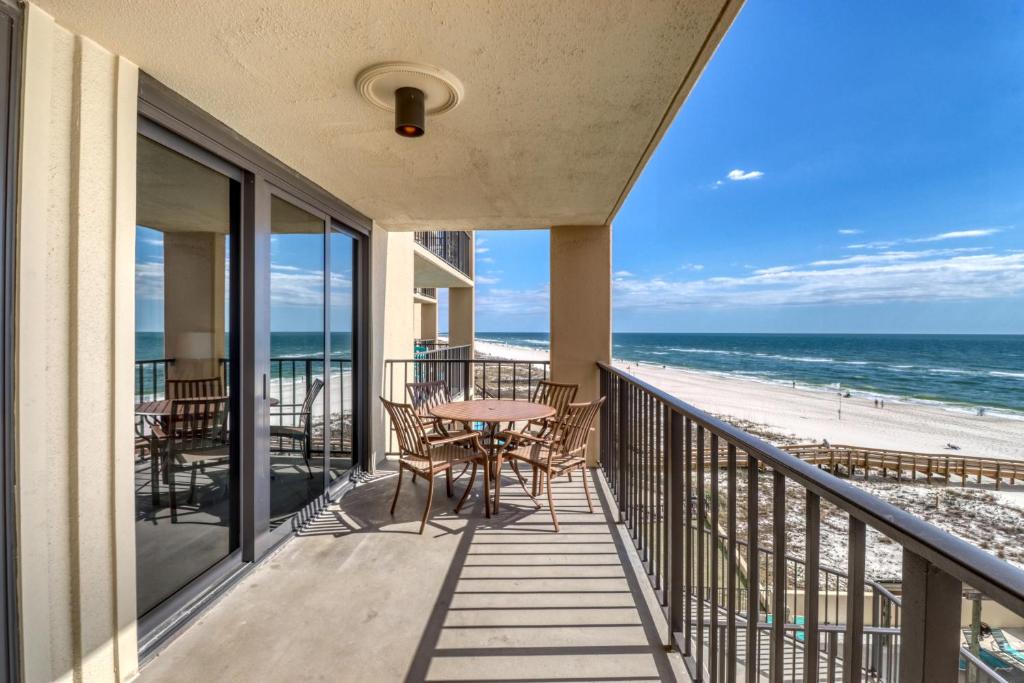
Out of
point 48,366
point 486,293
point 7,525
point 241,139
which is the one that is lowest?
point 7,525

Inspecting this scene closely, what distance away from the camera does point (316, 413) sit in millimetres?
3189

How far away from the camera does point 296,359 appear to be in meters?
3.00

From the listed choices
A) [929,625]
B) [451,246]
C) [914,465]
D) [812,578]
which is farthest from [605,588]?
[914,465]

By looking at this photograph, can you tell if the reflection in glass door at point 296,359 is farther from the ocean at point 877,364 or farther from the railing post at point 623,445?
the ocean at point 877,364

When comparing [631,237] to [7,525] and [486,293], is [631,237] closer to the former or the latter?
[486,293]

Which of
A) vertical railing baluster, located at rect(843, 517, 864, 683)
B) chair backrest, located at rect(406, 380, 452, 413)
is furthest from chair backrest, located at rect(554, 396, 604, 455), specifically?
vertical railing baluster, located at rect(843, 517, 864, 683)

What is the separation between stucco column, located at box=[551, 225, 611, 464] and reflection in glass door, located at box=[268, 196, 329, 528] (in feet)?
6.79

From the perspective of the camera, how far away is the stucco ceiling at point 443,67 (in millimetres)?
1420

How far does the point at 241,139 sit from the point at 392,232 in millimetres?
2313

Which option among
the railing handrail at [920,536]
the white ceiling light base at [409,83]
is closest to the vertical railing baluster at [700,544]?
the railing handrail at [920,536]

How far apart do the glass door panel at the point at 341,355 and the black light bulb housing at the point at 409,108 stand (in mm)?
1750

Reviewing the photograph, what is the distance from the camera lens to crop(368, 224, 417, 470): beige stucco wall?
13.5 ft

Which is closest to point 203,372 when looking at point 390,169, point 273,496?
point 273,496

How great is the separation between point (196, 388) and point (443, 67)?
1970 millimetres
